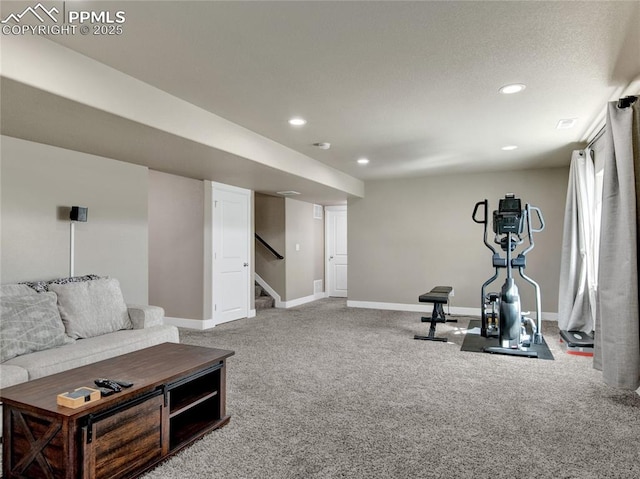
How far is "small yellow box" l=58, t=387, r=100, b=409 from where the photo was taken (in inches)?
72.1

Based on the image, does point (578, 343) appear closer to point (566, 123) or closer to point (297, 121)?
point (566, 123)

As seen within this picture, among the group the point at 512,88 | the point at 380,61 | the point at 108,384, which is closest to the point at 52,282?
the point at 108,384

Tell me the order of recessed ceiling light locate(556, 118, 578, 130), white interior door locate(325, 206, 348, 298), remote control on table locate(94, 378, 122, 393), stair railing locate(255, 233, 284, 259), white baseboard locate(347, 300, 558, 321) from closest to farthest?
1. remote control on table locate(94, 378, 122, 393)
2. recessed ceiling light locate(556, 118, 578, 130)
3. white baseboard locate(347, 300, 558, 321)
4. stair railing locate(255, 233, 284, 259)
5. white interior door locate(325, 206, 348, 298)

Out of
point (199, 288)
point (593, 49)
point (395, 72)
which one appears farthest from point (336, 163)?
point (593, 49)

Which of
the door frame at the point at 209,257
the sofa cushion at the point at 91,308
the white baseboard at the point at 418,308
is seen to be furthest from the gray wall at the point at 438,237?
the sofa cushion at the point at 91,308

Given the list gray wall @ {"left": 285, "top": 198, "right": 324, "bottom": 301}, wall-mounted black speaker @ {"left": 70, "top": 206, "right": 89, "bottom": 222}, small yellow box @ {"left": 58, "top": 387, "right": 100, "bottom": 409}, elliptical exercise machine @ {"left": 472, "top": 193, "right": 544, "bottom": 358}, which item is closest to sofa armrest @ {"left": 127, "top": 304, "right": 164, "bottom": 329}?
wall-mounted black speaker @ {"left": 70, "top": 206, "right": 89, "bottom": 222}

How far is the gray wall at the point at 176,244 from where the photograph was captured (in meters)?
6.00

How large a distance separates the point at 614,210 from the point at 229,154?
334 cm

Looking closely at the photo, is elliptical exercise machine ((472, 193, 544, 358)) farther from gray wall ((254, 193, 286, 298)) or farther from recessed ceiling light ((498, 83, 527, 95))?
gray wall ((254, 193, 286, 298))

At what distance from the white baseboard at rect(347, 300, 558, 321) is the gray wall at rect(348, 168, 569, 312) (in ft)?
0.27

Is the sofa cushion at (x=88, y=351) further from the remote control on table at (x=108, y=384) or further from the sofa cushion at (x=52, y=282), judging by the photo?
the remote control on table at (x=108, y=384)

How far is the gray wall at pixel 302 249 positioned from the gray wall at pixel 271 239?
103 millimetres

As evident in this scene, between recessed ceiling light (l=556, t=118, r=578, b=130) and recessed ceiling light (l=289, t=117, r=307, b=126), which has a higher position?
recessed ceiling light (l=556, t=118, r=578, b=130)

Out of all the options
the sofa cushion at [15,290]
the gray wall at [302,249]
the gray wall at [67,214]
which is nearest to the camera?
the sofa cushion at [15,290]
